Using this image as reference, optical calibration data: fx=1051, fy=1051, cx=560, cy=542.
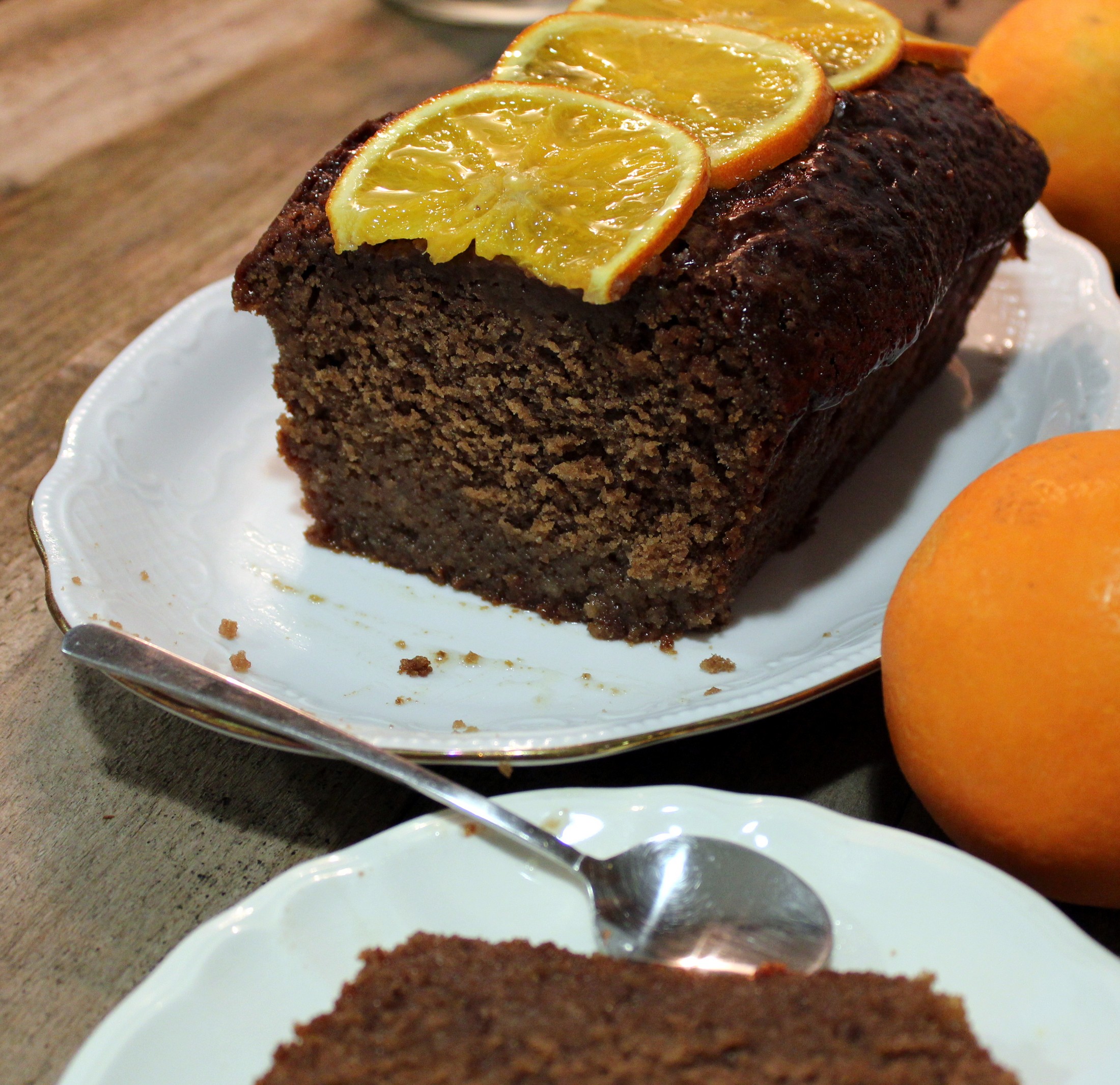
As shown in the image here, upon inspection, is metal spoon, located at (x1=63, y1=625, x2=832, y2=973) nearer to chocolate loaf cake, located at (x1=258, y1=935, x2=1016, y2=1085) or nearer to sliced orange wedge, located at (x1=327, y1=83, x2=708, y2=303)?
chocolate loaf cake, located at (x1=258, y1=935, x2=1016, y2=1085)

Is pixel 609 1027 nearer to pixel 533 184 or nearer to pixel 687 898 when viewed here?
pixel 687 898

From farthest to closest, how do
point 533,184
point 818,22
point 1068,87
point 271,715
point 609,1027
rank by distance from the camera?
1. point 1068,87
2. point 818,22
3. point 533,184
4. point 271,715
5. point 609,1027

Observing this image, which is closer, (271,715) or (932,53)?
(271,715)

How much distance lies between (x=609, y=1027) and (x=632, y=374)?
1.07m

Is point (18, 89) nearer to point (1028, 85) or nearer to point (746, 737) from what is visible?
point (1028, 85)

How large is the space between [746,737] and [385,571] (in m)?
0.89

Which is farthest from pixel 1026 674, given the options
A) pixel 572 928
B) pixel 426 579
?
pixel 426 579

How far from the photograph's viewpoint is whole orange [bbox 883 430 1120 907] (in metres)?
1.42

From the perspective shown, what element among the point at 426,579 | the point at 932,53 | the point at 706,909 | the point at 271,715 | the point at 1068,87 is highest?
the point at 932,53

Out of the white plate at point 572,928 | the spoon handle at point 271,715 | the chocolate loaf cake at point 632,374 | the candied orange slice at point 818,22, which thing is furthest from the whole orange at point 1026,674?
the candied orange slice at point 818,22

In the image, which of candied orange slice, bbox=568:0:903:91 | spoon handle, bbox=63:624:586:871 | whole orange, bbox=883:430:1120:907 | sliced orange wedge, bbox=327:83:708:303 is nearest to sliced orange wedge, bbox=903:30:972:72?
candied orange slice, bbox=568:0:903:91

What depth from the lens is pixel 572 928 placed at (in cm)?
150

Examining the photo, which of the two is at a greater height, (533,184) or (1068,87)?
(533,184)

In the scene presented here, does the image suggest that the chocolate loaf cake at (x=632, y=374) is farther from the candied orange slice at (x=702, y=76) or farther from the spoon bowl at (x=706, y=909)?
the spoon bowl at (x=706, y=909)
